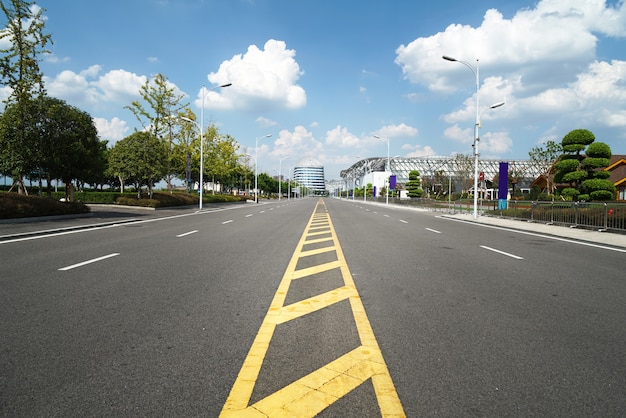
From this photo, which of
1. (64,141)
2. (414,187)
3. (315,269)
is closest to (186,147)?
(64,141)

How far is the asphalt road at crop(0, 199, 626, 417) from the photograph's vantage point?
285 centimetres

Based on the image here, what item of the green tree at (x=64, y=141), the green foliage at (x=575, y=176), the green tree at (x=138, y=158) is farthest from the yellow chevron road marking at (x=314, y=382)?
the green tree at (x=138, y=158)

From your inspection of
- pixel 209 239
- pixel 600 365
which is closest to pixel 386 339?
pixel 600 365

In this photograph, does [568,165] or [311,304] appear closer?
[311,304]

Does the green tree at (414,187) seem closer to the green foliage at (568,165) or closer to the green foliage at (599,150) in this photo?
the green foliage at (568,165)

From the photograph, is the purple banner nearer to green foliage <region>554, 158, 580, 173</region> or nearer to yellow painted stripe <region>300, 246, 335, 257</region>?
green foliage <region>554, 158, 580, 173</region>

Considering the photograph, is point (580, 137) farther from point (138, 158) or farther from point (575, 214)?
point (138, 158)

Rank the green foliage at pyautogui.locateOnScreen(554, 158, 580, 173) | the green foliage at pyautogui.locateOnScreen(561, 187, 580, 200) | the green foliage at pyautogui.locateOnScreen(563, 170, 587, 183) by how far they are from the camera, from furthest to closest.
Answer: the green foliage at pyautogui.locateOnScreen(554, 158, 580, 173) < the green foliage at pyautogui.locateOnScreen(561, 187, 580, 200) < the green foliage at pyautogui.locateOnScreen(563, 170, 587, 183)

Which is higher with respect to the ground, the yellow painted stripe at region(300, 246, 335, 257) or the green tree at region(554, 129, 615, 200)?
the green tree at region(554, 129, 615, 200)

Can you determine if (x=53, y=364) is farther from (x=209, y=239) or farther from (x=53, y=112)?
(x=53, y=112)

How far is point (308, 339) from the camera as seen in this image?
13.2ft

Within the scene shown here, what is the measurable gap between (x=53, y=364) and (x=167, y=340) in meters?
0.95

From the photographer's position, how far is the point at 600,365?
3486 mm

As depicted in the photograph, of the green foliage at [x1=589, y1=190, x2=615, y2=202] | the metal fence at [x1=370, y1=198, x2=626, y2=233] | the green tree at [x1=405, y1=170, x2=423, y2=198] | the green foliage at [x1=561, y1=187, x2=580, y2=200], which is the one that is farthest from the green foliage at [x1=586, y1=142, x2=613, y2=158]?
the green tree at [x1=405, y1=170, x2=423, y2=198]
